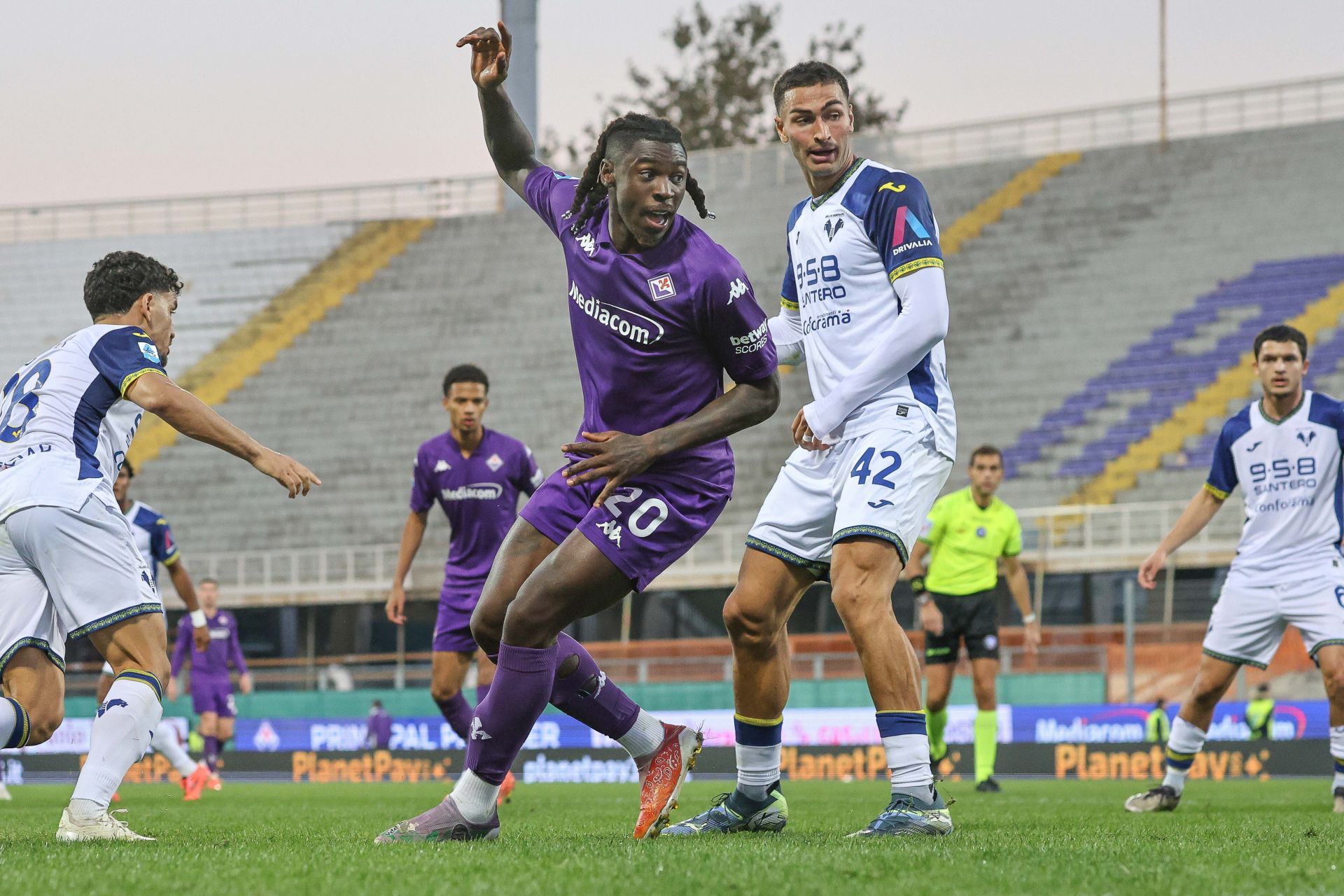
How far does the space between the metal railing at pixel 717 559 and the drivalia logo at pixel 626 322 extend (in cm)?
1641

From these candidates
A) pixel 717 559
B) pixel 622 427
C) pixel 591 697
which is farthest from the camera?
pixel 717 559

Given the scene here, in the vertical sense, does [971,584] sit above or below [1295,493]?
below

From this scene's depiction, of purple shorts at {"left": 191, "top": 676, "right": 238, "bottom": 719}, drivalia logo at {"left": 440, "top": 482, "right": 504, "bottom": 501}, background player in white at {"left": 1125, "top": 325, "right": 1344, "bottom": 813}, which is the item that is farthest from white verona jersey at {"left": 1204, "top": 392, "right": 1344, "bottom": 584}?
purple shorts at {"left": 191, "top": 676, "right": 238, "bottom": 719}

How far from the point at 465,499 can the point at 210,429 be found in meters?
5.11

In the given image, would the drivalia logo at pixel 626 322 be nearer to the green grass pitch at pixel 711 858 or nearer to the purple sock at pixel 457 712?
the green grass pitch at pixel 711 858

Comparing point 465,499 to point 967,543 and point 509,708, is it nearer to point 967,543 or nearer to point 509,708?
point 967,543

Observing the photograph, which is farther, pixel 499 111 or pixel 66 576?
pixel 499 111

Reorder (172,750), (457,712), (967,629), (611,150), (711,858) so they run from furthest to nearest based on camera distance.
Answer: (967,629), (172,750), (457,712), (611,150), (711,858)

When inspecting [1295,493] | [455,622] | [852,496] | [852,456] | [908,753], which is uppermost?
[852,456]

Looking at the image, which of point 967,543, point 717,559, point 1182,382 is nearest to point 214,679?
point 717,559

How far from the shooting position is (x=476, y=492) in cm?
1036

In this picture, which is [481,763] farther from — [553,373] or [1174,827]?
[553,373]

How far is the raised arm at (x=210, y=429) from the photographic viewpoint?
5223 millimetres

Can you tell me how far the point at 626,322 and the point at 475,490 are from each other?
5.17 metres
